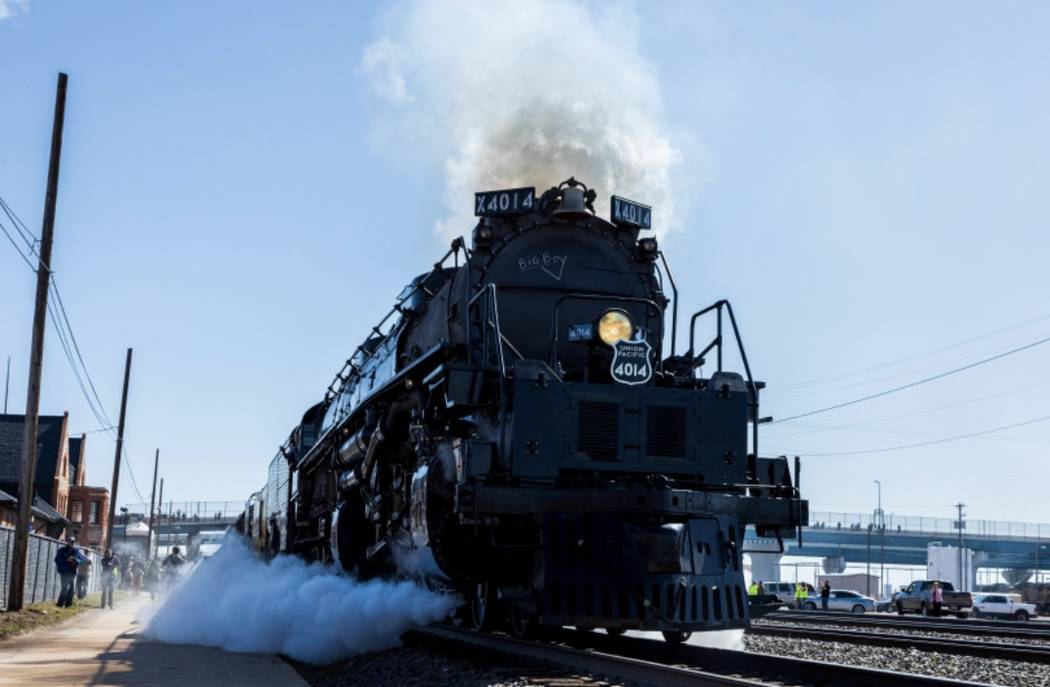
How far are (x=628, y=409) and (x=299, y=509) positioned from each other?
37.8 feet

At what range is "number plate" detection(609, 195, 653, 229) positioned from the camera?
1286 centimetres

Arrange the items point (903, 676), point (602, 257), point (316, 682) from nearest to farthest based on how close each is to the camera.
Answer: point (903, 676)
point (316, 682)
point (602, 257)

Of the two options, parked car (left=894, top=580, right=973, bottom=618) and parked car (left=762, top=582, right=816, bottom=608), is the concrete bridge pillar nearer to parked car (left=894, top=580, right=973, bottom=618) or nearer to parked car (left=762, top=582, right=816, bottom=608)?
parked car (left=762, top=582, right=816, bottom=608)

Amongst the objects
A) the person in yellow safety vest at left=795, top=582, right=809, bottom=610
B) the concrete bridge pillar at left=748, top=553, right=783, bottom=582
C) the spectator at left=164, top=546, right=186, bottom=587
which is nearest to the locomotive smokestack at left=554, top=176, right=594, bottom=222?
the spectator at left=164, top=546, right=186, bottom=587

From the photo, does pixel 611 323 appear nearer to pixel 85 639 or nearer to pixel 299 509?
pixel 85 639

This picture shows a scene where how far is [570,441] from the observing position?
11.0 metres

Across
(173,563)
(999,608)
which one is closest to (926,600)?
(999,608)

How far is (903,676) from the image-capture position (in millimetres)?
8258

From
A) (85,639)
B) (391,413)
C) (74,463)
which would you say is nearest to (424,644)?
(391,413)

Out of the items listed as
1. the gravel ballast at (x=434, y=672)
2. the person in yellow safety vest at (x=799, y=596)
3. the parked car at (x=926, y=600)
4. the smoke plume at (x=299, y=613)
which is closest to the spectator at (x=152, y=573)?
the person in yellow safety vest at (x=799, y=596)

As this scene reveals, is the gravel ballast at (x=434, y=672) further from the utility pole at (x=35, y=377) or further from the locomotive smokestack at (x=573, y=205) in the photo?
the utility pole at (x=35, y=377)

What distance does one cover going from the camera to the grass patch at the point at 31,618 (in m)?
17.5

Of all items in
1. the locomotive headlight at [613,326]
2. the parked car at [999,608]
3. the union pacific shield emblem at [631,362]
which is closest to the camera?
the union pacific shield emblem at [631,362]

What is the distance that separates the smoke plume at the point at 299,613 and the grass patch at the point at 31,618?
1.82m
